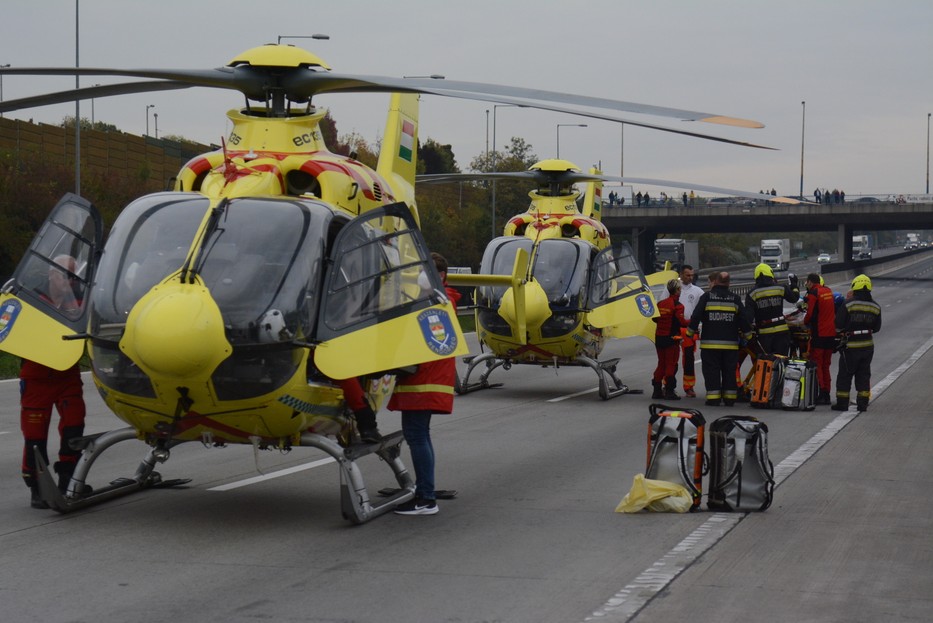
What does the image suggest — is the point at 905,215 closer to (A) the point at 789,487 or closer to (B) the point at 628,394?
(B) the point at 628,394

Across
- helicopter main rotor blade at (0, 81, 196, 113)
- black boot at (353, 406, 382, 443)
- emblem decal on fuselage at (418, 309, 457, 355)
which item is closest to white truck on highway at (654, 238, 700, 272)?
helicopter main rotor blade at (0, 81, 196, 113)

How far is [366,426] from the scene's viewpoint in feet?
31.0

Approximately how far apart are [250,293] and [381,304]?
3.43 ft

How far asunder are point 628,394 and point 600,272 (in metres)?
2.03

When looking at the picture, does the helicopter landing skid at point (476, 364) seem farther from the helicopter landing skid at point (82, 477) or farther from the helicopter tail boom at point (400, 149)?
the helicopter landing skid at point (82, 477)

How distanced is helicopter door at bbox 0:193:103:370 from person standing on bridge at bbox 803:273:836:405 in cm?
1093

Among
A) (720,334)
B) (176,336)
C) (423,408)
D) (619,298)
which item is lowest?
(720,334)

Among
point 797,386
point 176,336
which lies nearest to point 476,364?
point 797,386

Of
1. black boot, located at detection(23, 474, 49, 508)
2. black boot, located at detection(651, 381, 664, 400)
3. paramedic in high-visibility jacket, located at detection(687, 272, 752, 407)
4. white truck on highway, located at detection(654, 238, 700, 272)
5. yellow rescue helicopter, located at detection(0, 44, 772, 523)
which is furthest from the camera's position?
white truck on highway, located at detection(654, 238, 700, 272)

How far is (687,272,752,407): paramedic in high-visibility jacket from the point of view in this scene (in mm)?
17312

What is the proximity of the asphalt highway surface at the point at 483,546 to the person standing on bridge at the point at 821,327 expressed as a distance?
4.11 m

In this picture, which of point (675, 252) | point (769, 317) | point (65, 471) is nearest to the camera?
point (65, 471)

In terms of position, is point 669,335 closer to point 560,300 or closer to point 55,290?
point 560,300

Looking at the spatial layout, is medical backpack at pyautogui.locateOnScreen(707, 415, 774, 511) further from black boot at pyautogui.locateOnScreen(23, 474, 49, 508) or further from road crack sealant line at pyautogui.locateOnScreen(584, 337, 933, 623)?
black boot at pyautogui.locateOnScreen(23, 474, 49, 508)
